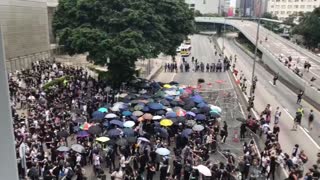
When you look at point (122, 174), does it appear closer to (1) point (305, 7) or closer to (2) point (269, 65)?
(2) point (269, 65)

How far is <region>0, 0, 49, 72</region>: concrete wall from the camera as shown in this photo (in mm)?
37125

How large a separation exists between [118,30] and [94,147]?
1513 centimetres

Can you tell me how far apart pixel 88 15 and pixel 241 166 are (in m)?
19.9

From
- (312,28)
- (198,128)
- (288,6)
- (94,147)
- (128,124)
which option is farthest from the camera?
(288,6)

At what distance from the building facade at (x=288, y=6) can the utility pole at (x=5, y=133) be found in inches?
5737

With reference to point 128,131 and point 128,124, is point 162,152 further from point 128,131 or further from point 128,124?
point 128,124

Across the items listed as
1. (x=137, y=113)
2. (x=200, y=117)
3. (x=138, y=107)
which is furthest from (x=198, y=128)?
(x=138, y=107)

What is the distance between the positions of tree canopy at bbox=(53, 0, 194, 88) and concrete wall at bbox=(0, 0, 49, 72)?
8.53 m

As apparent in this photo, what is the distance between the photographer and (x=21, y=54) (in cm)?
4022

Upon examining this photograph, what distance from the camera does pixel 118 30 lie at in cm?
2920

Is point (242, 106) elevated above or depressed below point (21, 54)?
below

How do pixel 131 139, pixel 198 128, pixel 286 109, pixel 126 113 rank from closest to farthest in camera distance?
1. pixel 131 139
2. pixel 198 128
3. pixel 126 113
4. pixel 286 109

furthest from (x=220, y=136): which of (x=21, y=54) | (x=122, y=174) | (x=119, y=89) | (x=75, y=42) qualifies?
(x=21, y=54)

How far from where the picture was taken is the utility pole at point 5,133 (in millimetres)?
4117
